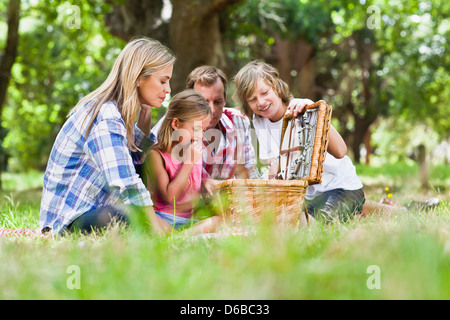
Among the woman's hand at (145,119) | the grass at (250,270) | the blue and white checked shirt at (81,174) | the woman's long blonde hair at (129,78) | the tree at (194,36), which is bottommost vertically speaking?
the grass at (250,270)

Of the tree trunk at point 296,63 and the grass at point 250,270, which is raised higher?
the tree trunk at point 296,63

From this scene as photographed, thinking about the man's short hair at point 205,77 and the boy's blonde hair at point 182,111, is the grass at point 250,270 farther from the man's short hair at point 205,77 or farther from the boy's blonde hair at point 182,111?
the man's short hair at point 205,77

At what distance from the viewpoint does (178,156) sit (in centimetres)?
345

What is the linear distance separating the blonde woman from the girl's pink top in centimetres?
46

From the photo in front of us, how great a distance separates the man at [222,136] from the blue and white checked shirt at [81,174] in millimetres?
1016

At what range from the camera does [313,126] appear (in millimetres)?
3105

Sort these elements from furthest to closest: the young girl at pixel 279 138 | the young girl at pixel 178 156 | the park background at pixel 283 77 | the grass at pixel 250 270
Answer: the young girl at pixel 279 138 → the young girl at pixel 178 156 → the park background at pixel 283 77 → the grass at pixel 250 270

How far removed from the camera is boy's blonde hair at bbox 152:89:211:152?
3.31m

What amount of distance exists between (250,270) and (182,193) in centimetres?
193

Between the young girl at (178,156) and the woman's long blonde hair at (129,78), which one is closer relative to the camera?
the woman's long blonde hair at (129,78)

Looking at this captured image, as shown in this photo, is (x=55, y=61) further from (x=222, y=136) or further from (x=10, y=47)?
(x=222, y=136)

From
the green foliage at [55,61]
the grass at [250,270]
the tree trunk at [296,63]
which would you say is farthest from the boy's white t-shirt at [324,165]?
the tree trunk at [296,63]

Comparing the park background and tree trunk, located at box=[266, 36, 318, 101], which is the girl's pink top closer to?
the park background

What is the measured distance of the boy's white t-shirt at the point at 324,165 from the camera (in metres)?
3.78
